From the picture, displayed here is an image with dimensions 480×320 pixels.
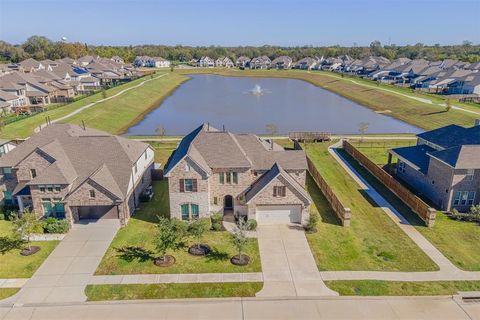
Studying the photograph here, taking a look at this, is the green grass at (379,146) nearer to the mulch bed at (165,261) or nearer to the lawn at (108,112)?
the mulch bed at (165,261)

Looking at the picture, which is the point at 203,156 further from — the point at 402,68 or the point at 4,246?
the point at 402,68

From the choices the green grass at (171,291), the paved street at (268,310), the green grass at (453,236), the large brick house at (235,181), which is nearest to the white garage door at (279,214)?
the large brick house at (235,181)

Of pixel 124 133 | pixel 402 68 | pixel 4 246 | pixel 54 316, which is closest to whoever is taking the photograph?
pixel 54 316

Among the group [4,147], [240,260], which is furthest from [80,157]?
[240,260]

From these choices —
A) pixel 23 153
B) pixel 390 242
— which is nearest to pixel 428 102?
pixel 390 242

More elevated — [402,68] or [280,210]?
[402,68]
